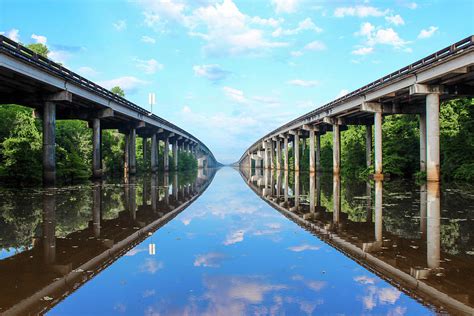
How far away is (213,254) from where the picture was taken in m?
7.27

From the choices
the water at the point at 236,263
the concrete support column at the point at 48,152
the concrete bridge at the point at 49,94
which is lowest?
the water at the point at 236,263

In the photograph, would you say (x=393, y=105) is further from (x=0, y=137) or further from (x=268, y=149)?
(x=268, y=149)

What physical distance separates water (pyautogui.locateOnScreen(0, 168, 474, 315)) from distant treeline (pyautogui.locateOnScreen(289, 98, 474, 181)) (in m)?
22.8

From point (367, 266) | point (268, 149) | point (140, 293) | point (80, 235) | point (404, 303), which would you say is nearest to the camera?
point (404, 303)

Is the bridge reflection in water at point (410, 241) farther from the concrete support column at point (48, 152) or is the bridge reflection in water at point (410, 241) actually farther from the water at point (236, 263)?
the concrete support column at point (48, 152)

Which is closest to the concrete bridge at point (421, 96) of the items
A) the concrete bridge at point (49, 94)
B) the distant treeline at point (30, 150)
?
the concrete bridge at point (49, 94)

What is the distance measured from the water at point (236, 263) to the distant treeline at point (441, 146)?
2282 centimetres

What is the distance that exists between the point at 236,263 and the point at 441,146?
34041 mm

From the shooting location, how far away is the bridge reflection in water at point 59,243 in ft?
16.9

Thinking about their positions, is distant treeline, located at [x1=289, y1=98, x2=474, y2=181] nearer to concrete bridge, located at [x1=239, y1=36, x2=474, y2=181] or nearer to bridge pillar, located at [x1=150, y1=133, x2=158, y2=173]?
concrete bridge, located at [x1=239, y1=36, x2=474, y2=181]

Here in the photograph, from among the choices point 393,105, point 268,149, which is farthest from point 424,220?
point 268,149

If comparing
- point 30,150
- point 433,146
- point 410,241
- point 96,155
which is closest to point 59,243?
point 410,241

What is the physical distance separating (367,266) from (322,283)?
4.44 ft

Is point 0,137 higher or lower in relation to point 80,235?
higher
